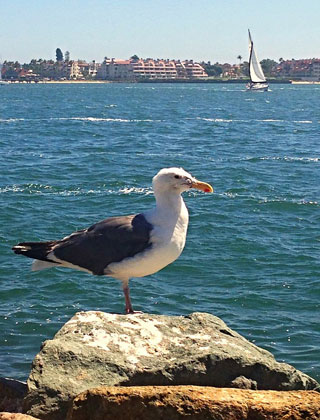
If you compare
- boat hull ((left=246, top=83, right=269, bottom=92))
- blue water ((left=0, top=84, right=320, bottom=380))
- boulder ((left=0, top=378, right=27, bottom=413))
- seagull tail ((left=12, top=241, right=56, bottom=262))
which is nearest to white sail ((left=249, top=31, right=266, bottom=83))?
boat hull ((left=246, top=83, right=269, bottom=92))

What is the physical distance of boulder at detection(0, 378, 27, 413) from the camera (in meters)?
6.82

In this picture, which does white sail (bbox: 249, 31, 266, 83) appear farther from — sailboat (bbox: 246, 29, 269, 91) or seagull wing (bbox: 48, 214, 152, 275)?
seagull wing (bbox: 48, 214, 152, 275)

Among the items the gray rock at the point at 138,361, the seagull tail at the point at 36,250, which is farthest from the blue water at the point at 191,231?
the gray rock at the point at 138,361

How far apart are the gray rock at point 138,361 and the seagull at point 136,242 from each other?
29.1 inches

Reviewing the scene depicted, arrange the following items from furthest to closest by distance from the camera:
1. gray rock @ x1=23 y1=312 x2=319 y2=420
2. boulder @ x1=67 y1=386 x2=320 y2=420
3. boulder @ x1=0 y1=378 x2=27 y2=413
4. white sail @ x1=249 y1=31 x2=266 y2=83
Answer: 1. white sail @ x1=249 y1=31 x2=266 y2=83
2. boulder @ x1=0 y1=378 x2=27 y2=413
3. gray rock @ x1=23 y1=312 x2=319 y2=420
4. boulder @ x1=67 y1=386 x2=320 y2=420

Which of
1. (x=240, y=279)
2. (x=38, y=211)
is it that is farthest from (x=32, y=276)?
(x=38, y=211)

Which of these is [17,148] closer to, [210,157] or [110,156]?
[110,156]

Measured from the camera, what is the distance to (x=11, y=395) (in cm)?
698

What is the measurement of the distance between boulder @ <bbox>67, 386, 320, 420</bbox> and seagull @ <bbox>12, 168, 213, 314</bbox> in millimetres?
2045

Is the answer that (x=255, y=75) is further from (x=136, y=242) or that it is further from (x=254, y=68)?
(x=136, y=242)

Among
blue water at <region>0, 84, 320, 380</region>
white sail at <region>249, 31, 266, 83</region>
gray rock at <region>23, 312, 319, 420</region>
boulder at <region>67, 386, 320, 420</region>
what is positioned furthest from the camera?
white sail at <region>249, 31, 266, 83</region>

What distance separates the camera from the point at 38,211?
2112 centimetres

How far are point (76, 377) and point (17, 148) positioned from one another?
1305 inches

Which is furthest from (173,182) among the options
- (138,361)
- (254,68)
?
(254,68)
